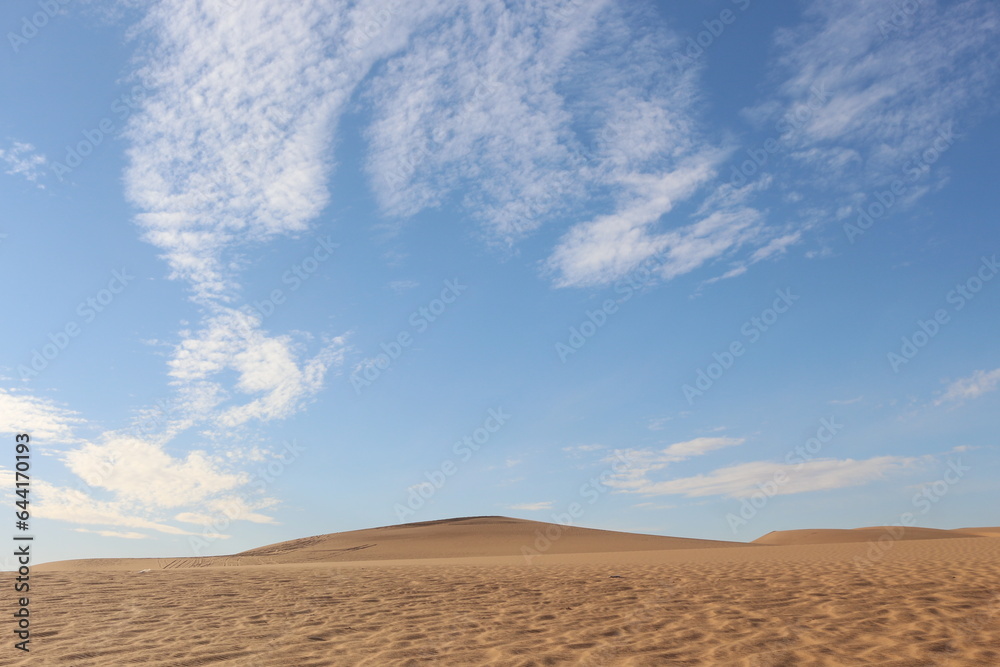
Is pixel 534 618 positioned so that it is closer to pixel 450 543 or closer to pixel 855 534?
pixel 450 543

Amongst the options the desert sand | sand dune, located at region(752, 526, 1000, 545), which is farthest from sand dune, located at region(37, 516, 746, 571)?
the desert sand

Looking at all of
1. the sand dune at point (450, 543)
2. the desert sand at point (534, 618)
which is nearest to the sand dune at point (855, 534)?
the sand dune at point (450, 543)

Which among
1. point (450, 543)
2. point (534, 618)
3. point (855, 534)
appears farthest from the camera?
point (855, 534)

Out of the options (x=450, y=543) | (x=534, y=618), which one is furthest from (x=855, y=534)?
(x=534, y=618)

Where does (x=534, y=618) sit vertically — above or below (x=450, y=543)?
below

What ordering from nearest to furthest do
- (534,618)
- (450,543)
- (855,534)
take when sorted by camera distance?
(534,618)
(450,543)
(855,534)

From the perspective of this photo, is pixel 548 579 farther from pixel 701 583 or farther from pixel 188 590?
pixel 188 590

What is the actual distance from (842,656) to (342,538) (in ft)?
163

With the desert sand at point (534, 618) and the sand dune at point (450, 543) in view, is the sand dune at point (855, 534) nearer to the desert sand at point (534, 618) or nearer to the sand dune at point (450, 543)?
the sand dune at point (450, 543)

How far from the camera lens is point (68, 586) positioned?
13.3 meters

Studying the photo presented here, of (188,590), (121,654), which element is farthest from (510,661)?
(188,590)

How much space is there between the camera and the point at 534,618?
9.30 meters

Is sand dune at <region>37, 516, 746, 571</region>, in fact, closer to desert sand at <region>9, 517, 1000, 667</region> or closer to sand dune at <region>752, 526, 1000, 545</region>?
sand dune at <region>752, 526, 1000, 545</region>

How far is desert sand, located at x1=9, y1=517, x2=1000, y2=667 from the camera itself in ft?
22.5
